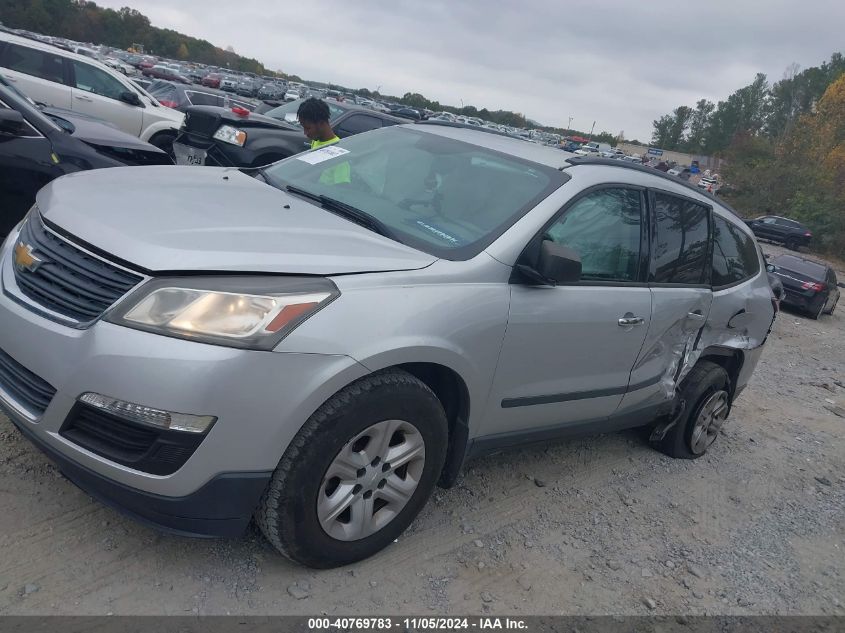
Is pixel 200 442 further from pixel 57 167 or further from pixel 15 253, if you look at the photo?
pixel 57 167

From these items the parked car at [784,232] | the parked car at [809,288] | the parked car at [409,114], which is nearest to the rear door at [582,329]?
the parked car at [409,114]

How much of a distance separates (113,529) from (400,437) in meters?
1.21

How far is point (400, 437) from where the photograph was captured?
2783mm

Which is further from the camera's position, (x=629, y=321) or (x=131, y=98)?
(x=131, y=98)

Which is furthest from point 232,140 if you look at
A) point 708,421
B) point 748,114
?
point 748,114

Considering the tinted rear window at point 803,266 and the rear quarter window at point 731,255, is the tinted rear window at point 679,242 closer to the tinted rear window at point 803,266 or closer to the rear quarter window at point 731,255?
the rear quarter window at point 731,255

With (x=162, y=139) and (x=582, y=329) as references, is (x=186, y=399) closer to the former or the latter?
(x=582, y=329)

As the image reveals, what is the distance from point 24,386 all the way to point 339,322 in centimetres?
115

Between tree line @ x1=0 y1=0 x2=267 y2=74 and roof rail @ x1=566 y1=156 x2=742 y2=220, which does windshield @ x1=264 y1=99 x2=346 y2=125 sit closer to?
roof rail @ x1=566 y1=156 x2=742 y2=220

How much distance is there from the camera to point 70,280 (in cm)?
250

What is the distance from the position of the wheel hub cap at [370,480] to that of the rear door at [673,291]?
5.26 feet

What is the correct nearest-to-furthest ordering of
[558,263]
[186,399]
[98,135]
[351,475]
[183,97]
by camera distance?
[186,399]
[351,475]
[558,263]
[98,135]
[183,97]

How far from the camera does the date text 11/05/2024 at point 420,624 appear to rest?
254 centimetres

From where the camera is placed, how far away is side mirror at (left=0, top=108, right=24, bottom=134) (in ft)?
15.3
